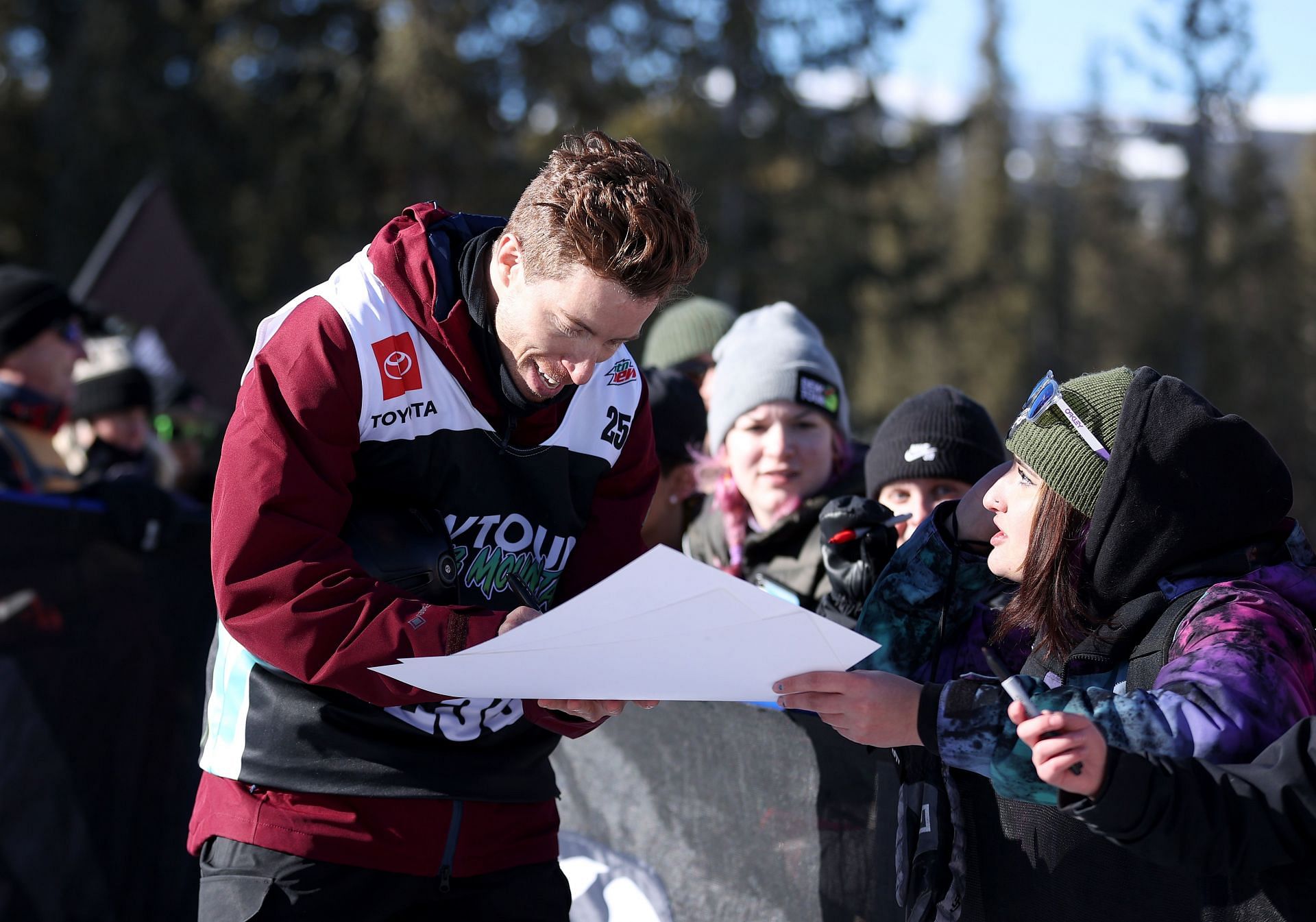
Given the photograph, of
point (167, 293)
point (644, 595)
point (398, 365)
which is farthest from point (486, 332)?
point (167, 293)

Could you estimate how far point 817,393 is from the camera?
13.5ft

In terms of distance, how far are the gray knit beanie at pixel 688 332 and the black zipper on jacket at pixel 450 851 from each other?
2.86 meters

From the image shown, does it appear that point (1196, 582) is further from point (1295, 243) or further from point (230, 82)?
point (1295, 243)

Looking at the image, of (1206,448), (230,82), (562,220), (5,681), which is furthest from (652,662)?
(230,82)

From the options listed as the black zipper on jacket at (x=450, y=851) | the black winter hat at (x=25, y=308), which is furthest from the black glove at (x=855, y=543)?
the black winter hat at (x=25, y=308)

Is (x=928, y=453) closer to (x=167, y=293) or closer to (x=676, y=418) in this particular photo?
(x=676, y=418)

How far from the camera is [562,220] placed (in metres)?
2.19

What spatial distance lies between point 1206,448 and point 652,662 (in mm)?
940

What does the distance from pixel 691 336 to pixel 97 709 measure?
2607 mm

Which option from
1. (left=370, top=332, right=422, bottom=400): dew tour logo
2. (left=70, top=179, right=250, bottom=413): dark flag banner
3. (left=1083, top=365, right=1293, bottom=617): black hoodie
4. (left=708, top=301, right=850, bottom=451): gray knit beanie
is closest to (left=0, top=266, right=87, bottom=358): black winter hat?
(left=70, top=179, right=250, bottom=413): dark flag banner

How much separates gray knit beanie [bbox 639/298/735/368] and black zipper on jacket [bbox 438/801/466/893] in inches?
113

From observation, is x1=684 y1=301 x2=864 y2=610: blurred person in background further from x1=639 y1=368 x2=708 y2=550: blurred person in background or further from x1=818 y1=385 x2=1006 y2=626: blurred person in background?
x1=818 y1=385 x2=1006 y2=626: blurred person in background

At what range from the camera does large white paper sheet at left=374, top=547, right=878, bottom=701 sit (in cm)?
186

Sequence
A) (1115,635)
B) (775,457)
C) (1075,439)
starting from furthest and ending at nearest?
(775,457) → (1075,439) → (1115,635)
